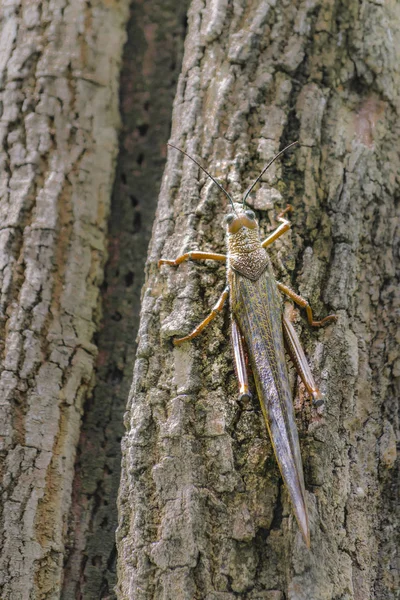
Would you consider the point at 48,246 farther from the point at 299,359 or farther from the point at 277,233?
the point at 299,359

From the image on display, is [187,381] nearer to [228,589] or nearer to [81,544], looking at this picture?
[228,589]

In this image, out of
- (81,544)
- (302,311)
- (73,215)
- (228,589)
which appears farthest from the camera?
(73,215)

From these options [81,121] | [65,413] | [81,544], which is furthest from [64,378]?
[81,121]

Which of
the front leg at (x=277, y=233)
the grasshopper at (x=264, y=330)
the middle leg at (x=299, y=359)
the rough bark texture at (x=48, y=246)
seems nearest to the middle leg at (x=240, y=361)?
the grasshopper at (x=264, y=330)

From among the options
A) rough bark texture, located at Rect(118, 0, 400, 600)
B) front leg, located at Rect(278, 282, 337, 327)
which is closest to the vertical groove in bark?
rough bark texture, located at Rect(118, 0, 400, 600)

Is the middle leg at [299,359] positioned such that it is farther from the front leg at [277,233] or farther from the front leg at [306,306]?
Result: the front leg at [277,233]

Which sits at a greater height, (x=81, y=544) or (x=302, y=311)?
(x=302, y=311)

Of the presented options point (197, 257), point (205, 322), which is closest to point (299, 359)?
point (205, 322)

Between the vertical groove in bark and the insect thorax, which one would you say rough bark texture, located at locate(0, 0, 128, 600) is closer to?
the vertical groove in bark
